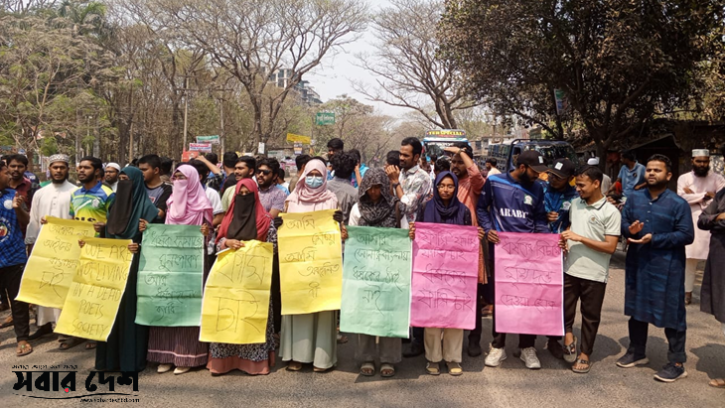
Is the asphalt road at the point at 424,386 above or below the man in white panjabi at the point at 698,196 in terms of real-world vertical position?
below

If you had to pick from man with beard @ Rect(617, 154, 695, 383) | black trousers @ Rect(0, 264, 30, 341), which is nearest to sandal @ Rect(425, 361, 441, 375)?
man with beard @ Rect(617, 154, 695, 383)

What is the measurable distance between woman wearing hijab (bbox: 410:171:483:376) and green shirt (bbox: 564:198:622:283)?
81cm

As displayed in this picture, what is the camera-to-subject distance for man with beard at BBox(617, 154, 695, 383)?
4.20 meters

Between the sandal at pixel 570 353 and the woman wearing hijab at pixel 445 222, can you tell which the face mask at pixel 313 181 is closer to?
the woman wearing hijab at pixel 445 222

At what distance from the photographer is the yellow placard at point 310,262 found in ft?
14.0

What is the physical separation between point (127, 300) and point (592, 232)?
150 inches

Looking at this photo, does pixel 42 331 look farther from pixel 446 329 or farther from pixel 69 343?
pixel 446 329

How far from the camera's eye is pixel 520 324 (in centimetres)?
442

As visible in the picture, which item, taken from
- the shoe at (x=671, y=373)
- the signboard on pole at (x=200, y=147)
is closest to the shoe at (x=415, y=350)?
the shoe at (x=671, y=373)

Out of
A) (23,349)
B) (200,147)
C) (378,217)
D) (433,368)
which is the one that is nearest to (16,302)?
(23,349)

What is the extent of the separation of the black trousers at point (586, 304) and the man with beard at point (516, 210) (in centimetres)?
39

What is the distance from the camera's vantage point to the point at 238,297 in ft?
14.0

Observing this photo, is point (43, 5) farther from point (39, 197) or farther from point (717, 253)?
point (717, 253)

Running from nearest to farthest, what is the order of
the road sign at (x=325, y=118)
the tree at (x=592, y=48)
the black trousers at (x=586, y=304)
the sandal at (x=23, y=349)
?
the black trousers at (x=586, y=304)
the sandal at (x=23, y=349)
the tree at (x=592, y=48)
the road sign at (x=325, y=118)
